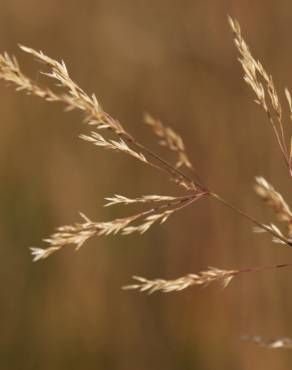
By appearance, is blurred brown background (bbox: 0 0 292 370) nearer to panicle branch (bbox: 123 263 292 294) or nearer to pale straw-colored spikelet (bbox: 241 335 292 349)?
panicle branch (bbox: 123 263 292 294)

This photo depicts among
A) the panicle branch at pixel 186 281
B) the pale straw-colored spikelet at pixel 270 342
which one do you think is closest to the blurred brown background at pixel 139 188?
the panicle branch at pixel 186 281

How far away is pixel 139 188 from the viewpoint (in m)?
2.68

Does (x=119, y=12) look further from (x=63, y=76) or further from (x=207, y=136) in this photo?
(x=63, y=76)

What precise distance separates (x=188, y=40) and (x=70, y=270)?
0.97 m

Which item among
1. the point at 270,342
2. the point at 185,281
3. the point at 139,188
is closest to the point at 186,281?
the point at 185,281

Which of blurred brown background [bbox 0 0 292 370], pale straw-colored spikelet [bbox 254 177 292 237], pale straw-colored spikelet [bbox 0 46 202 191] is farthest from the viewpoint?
blurred brown background [bbox 0 0 292 370]

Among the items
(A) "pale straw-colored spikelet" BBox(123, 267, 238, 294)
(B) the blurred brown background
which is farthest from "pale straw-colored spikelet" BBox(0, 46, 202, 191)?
(B) the blurred brown background

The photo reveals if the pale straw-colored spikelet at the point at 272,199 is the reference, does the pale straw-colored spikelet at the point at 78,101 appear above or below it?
above

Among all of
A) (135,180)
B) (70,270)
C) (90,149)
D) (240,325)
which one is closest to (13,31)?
(90,149)

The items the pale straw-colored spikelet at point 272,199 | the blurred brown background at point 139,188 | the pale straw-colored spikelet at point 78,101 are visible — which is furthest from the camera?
the blurred brown background at point 139,188

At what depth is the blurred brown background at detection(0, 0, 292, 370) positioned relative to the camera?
2.34 metres

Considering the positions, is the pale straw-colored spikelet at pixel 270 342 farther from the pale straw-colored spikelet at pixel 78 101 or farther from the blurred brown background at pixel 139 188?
the blurred brown background at pixel 139 188

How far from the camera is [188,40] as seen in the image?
2699 mm

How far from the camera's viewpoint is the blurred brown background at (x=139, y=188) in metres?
2.34
